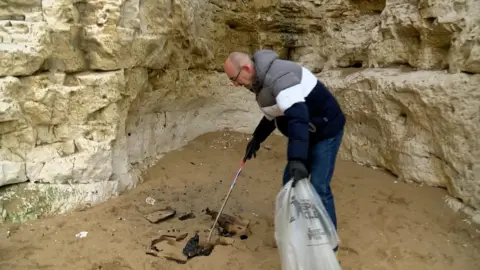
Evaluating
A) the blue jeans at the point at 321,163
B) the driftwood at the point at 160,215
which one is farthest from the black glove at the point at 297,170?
the driftwood at the point at 160,215

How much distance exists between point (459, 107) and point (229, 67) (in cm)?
229

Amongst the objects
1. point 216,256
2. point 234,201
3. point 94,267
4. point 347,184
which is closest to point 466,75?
point 347,184

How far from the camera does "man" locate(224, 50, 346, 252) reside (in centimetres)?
256

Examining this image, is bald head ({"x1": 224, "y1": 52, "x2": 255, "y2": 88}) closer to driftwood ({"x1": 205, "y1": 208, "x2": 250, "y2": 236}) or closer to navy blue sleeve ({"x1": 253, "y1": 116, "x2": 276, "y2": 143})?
navy blue sleeve ({"x1": 253, "y1": 116, "x2": 276, "y2": 143})

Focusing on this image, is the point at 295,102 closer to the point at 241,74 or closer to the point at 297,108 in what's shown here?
the point at 297,108

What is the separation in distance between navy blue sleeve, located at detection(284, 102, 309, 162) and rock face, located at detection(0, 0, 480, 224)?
1.98m

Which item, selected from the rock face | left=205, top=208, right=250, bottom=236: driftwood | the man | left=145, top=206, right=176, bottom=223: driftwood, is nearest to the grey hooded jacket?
the man

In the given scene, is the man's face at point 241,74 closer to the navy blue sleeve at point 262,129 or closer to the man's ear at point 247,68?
the man's ear at point 247,68

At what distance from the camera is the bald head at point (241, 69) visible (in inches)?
107

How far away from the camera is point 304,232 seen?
99.8 inches

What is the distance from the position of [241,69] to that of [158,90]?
2454 millimetres

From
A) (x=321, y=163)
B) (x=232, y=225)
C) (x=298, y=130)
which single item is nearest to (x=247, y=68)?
(x=298, y=130)

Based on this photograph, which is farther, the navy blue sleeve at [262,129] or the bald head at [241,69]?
the navy blue sleeve at [262,129]

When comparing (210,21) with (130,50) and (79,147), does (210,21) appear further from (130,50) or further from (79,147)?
(79,147)
